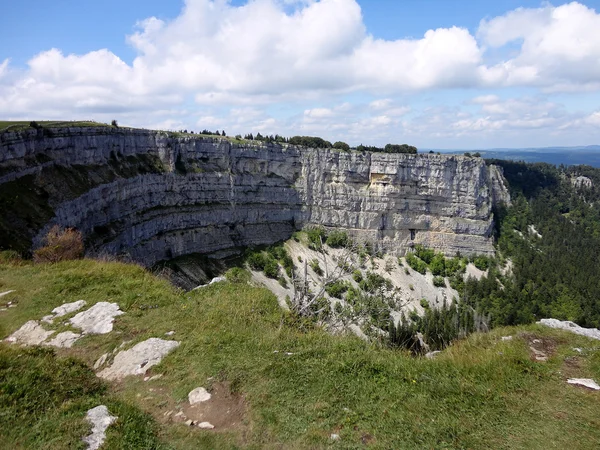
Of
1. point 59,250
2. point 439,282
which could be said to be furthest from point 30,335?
point 439,282

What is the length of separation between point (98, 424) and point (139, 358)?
272 centimetres

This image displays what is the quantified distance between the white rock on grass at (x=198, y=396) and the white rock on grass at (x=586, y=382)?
30.7 ft

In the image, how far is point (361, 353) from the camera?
10453mm

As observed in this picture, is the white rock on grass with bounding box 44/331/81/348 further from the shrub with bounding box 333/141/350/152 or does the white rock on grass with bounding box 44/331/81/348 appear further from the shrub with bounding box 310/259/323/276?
the shrub with bounding box 333/141/350/152

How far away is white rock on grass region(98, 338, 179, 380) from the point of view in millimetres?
9753

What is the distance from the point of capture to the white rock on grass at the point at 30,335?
1138 cm

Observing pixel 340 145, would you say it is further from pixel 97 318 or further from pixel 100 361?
pixel 100 361

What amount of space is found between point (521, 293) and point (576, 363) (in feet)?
222

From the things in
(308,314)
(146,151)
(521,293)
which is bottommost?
(521,293)

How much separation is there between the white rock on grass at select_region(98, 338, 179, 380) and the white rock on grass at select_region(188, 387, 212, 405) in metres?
1.83

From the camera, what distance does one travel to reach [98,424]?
750 centimetres

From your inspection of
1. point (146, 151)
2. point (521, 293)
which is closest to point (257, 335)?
point (146, 151)

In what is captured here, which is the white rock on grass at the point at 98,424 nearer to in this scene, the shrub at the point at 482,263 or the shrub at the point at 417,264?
the shrub at the point at 417,264

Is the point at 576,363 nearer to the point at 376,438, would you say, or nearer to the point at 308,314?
the point at 376,438
